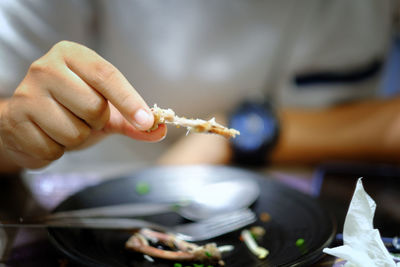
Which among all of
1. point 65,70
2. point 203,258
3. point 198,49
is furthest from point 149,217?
point 198,49

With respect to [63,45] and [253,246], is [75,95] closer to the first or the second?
[63,45]

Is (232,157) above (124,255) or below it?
above

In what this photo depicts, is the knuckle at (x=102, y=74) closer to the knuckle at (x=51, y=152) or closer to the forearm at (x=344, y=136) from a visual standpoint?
the knuckle at (x=51, y=152)

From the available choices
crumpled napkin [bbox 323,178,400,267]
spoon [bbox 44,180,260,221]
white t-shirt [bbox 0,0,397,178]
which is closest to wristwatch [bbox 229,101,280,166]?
white t-shirt [bbox 0,0,397,178]

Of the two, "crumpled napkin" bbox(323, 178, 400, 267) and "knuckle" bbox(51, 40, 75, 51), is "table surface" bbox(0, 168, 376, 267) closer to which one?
"crumpled napkin" bbox(323, 178, 400, 267)

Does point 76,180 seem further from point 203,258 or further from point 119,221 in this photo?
point 203,258

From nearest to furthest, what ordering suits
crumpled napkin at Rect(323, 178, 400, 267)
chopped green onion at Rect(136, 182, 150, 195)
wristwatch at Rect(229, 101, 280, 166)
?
crumpled napkin at Rect(323, 178, 400, 267) < chopped green onion at Rect(136, 182, 150, 195) < wristwatch at Rect(229, 101, 280, 166)

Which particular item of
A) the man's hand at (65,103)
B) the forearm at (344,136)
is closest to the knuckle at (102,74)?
the man's hand at (65,103)

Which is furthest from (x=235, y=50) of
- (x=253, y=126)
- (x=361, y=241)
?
(x=361, y=241)
